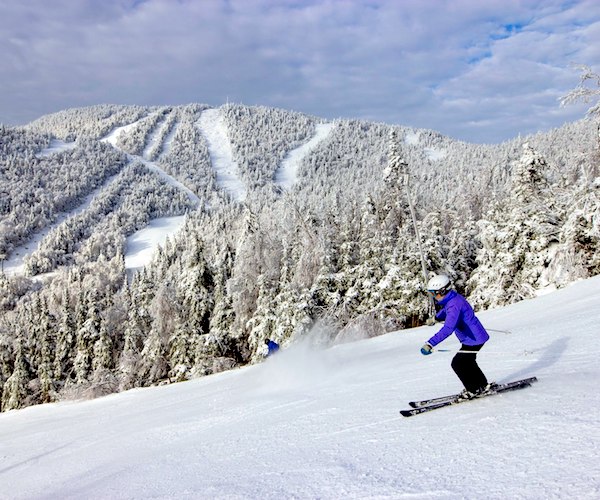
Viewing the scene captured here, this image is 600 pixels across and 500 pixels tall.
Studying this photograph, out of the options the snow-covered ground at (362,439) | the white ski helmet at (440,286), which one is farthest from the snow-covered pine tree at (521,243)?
the white ski helmet at (440,286)

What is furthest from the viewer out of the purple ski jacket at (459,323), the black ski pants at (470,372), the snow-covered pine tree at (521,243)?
the snow-covered pine tree at (521,243)

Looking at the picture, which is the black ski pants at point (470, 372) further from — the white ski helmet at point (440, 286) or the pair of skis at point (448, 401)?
the white ski helmet at point (440, 286)

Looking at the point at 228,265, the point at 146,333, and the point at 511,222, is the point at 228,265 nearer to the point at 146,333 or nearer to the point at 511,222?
the point at 146,333

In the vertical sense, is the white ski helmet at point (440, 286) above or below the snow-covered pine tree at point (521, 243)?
above

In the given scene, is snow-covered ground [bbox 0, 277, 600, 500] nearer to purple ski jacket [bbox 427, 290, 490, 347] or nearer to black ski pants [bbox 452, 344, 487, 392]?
black ski pants [bbox 452, 344, 487, 392]

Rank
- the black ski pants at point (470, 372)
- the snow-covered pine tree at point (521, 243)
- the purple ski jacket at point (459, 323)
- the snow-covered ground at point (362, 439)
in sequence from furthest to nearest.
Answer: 1. the snow-covered pine tree at point (521, 243)
2. the black ski pants at point (470, 372)
3. the purple ski jacket at point (459, 323)
4. the snow-covered ground at point (362, 439)

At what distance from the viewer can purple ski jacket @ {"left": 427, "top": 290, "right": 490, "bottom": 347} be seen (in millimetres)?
6609

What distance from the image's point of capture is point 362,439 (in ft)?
20.2

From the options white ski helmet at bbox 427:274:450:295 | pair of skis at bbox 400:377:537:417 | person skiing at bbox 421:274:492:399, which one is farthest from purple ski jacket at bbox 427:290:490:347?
pair of skis at bbox 400:377:537:417

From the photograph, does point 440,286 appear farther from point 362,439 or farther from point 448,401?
point 362,439

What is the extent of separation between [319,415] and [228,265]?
109 feet

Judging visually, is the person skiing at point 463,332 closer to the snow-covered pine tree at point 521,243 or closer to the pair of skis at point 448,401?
the pair of skis at point 448,401

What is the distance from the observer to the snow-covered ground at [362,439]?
442 centimetres

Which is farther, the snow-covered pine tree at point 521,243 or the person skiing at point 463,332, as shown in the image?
the snow-covered pine tree at point 521,243
